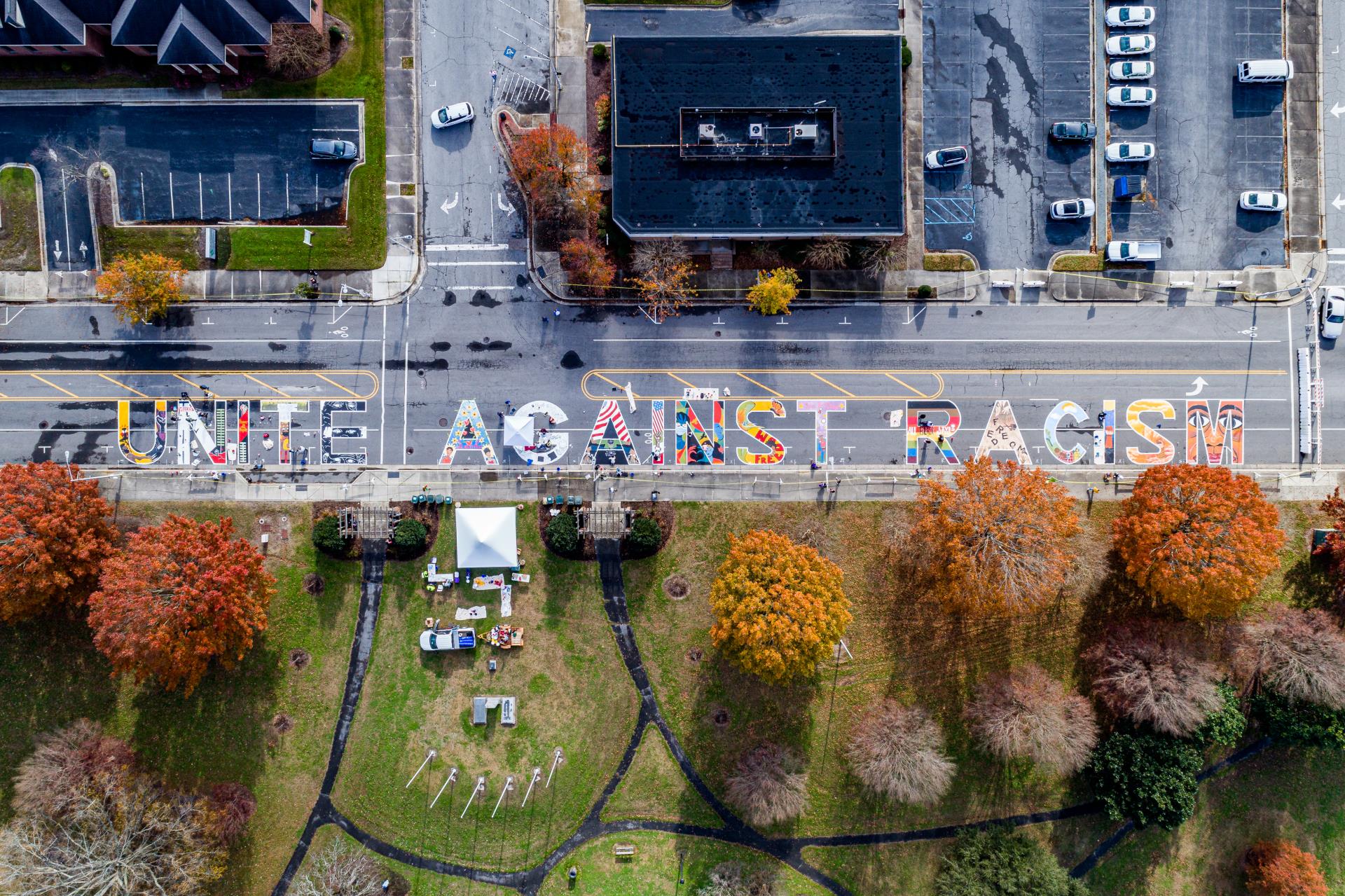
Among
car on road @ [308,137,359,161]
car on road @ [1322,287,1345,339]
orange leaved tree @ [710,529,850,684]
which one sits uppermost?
car on road @ [308,137,359,161]

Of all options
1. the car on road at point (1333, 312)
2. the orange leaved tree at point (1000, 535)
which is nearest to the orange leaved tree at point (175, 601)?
the orange leaved tree at point (1000, 535)

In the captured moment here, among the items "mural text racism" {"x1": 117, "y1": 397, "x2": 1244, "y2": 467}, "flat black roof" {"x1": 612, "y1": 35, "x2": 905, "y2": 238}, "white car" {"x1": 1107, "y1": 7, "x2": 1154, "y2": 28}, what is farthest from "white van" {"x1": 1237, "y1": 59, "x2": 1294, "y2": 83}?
"flat black roof" {"x1": 612, "y1": 35, "x2": 905, "y2": 238}

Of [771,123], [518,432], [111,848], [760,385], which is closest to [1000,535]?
[760,385]

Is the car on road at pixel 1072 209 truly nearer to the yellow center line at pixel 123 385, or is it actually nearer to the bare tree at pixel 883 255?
the bare tree at pixel 883 255

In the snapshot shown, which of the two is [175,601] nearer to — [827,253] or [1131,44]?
[827,253]

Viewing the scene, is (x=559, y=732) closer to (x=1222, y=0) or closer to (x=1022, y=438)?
(x=1022, y=438)

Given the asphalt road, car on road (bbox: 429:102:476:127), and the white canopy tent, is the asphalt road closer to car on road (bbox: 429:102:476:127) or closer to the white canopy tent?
the white canopy tent
